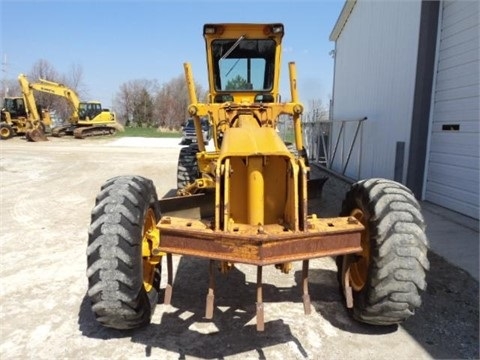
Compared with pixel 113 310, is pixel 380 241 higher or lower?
higher

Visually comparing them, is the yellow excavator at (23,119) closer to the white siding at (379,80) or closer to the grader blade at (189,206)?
the white siding at (379,80)

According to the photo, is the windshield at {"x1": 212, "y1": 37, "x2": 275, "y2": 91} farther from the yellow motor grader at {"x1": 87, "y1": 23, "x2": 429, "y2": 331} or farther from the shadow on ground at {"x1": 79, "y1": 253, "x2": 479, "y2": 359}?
the shadow on ground at {"x1": 79, "y1": 253, "x2": 479, "y2": 359}

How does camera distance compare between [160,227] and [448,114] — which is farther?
[448,114]

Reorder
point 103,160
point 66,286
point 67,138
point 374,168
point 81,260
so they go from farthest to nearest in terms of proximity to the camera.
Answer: point 67,138 → point 103,160 → point 374,168 → point 81,260 → point 66,286

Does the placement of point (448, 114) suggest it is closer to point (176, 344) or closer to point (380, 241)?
point (380, 241)

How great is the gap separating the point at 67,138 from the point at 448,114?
28.3 m

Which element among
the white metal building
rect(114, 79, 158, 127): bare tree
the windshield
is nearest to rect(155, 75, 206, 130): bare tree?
rect(114, 79, 158, 127): bare tree

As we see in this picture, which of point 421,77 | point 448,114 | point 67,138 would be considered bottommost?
point 67,138

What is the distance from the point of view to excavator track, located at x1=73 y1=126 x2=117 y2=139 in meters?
30.8

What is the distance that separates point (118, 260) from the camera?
11.0 feet

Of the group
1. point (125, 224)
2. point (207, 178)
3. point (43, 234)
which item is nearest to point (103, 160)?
point (43, 234)

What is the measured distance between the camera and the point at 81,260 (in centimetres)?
555

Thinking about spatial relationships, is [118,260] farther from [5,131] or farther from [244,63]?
[5,131]

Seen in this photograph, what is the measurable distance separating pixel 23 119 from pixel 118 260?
1162 inches
